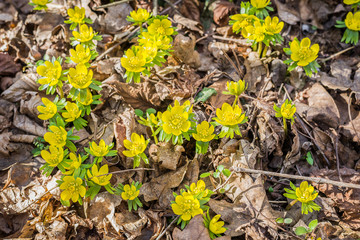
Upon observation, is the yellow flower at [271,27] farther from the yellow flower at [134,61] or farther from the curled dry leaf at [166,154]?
the curled dry leaf at [166,154]

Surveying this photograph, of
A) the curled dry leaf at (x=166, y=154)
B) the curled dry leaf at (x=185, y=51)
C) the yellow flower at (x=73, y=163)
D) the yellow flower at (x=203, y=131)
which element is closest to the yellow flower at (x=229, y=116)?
the yellow flower at (x=203, y=131)

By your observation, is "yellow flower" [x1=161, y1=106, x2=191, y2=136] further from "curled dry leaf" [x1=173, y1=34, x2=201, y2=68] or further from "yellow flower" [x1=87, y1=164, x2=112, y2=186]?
"curled dry leaf" [x1=173, y1=34, x2=201, y2=68]

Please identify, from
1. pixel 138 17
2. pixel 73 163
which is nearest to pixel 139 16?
pixel 138 17

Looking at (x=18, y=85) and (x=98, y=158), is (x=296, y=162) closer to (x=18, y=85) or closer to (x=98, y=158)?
(x=98, y=158)

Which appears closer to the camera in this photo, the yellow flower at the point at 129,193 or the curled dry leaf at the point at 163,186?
the yellow flower at the point at 129,193

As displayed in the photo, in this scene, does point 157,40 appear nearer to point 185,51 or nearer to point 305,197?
point 185,51

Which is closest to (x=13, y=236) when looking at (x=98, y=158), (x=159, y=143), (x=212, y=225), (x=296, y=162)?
(x=98, y=158)

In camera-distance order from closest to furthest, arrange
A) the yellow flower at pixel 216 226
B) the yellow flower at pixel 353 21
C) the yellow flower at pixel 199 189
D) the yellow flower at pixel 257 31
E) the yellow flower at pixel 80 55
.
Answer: the yellow flower at pixel 216 226 → the yellow flower at pixel 199 189 → the yellow flower at pixel 80 55 → the yellow flower at pixel 257 31 → the yellow flower at pixel 353 21
